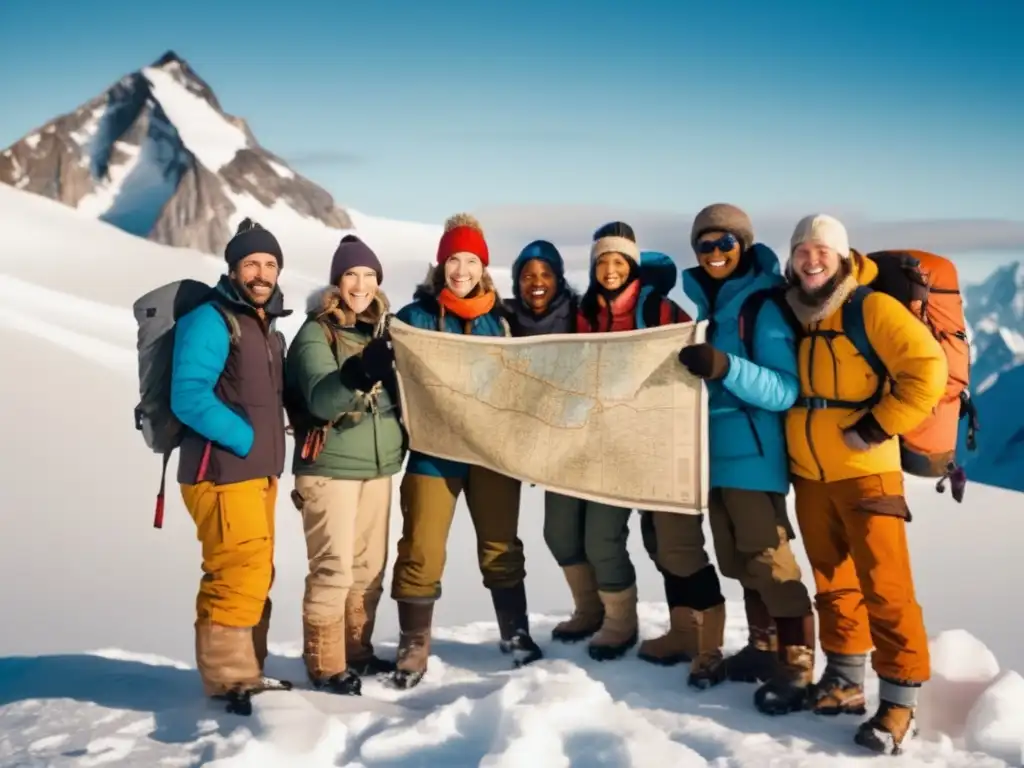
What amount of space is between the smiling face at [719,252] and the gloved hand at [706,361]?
598 millimetres

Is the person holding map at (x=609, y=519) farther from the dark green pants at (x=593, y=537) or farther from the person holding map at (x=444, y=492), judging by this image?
the person holding map at (x=444, y=492)

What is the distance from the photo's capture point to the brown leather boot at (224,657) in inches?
193

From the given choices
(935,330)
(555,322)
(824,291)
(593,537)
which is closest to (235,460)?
(555,322)

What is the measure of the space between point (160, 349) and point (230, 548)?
115 centimetres

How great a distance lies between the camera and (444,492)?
5465 millimetres

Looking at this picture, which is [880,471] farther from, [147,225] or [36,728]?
[147,225]

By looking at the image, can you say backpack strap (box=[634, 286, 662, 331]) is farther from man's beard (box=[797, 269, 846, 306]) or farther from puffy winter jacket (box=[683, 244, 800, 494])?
man's beard (box=[797, 269, 846, 306])

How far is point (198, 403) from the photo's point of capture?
4645 millimetres

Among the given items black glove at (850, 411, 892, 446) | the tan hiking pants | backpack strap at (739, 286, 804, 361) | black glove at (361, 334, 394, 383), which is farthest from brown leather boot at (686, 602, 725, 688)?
black glove at (361, 334, 394, 383)

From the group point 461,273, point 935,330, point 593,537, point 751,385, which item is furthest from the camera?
point 593,537

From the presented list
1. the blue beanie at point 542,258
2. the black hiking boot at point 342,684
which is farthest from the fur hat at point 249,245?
the black hiking boot at point 342,684

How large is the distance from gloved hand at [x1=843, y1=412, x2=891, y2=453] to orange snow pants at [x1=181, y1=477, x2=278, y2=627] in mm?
3162

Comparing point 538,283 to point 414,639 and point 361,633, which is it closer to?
point 414,639

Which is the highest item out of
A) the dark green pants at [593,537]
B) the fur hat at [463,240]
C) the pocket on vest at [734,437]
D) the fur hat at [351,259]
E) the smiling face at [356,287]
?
the fur hat at [463,240]
